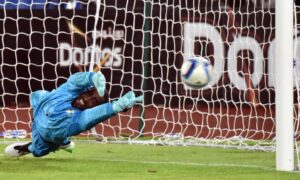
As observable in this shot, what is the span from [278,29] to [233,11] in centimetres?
406

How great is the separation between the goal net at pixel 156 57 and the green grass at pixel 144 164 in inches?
73.8

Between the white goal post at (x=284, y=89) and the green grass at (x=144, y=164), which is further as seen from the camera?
the white goal post at (x=284, y=89)

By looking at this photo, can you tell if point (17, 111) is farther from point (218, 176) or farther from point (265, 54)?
point (218, 176)

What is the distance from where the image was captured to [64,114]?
272 inches

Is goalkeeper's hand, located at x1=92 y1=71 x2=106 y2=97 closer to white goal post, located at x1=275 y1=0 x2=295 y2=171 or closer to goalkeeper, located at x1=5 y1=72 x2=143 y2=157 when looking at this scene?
goalkeeper, located at x1=5 y1=72 x2=143 y2=157

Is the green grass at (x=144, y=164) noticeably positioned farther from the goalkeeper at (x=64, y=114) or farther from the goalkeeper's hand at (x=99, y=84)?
the goalkeeper's hand at (x=99, y=84)

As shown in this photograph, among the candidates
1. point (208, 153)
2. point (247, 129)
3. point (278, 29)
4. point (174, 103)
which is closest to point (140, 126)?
point (174, 103)

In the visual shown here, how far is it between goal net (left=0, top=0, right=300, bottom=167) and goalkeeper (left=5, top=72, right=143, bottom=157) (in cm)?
337

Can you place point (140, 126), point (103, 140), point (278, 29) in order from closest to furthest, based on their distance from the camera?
1. point (278, 29)
2. point (103, 140)
3. point (140, 126)

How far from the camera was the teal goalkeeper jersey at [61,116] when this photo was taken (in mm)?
6824

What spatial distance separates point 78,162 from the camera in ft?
23.4

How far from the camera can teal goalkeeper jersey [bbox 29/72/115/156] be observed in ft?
22.4

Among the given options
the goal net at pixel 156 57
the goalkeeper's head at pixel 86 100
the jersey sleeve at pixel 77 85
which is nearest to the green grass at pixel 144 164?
the goalkeeper's head at pixel 86 100

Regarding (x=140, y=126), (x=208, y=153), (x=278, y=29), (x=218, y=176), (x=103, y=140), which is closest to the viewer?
(x=218, y=176)
